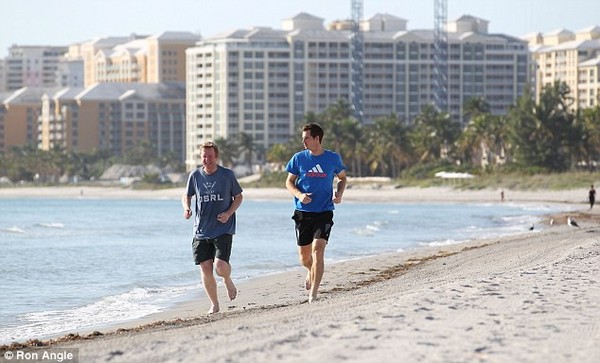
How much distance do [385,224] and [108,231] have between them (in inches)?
395

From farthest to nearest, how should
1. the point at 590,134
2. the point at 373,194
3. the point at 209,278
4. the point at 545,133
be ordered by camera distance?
the point at 373,194, the point at 545,133, the point at 590,134, the point at 209,278

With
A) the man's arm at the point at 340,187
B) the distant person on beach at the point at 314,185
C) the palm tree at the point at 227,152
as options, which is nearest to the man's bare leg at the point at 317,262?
the distant person on beach at the point at 314,185

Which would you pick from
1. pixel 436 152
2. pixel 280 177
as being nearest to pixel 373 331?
pixel 436 152

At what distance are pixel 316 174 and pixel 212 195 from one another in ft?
3.10

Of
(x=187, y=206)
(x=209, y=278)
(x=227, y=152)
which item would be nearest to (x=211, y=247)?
(x=209, y=278)

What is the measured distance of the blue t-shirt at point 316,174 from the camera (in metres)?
12.9

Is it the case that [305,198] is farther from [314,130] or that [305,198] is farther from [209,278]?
[209,278]

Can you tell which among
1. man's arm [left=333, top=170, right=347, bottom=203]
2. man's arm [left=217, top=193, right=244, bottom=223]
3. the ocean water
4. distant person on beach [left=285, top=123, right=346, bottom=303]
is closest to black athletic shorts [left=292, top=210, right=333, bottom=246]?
distant person on beach [left=285, top=123, right=346, bottom=303]

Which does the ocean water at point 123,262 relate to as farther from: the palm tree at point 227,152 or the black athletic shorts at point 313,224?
the palm tree at point 227,152

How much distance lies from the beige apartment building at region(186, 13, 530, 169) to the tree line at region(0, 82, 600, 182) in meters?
13.1

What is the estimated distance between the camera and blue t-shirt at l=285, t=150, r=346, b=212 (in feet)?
42.4

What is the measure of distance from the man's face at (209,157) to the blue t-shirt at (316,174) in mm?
658

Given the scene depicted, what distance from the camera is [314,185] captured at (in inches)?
510

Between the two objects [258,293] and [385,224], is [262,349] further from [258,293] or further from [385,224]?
[385,224]
